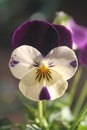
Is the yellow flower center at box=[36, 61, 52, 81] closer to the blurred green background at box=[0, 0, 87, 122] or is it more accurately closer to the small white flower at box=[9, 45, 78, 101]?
the small white flower at box=[9, 45, 78, 101]

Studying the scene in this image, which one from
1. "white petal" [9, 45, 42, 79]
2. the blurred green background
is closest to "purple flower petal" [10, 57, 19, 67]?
"white petal" [9, 45, 42, 79]

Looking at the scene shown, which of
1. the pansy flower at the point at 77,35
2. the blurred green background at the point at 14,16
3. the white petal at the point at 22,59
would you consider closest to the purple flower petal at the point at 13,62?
the white petal at the point at 22,59

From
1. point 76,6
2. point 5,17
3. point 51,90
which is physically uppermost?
point 76,6

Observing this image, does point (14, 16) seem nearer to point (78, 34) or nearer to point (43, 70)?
point (78, 34)

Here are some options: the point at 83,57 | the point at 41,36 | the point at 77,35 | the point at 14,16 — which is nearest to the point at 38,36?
the point at 41,36

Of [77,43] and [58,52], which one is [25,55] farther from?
[77,43]

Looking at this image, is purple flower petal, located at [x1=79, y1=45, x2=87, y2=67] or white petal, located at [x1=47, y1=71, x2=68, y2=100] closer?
white petal, located at [x1=47, y1=71, x2=68, y2=100]

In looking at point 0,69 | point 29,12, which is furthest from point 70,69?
point 29,12
